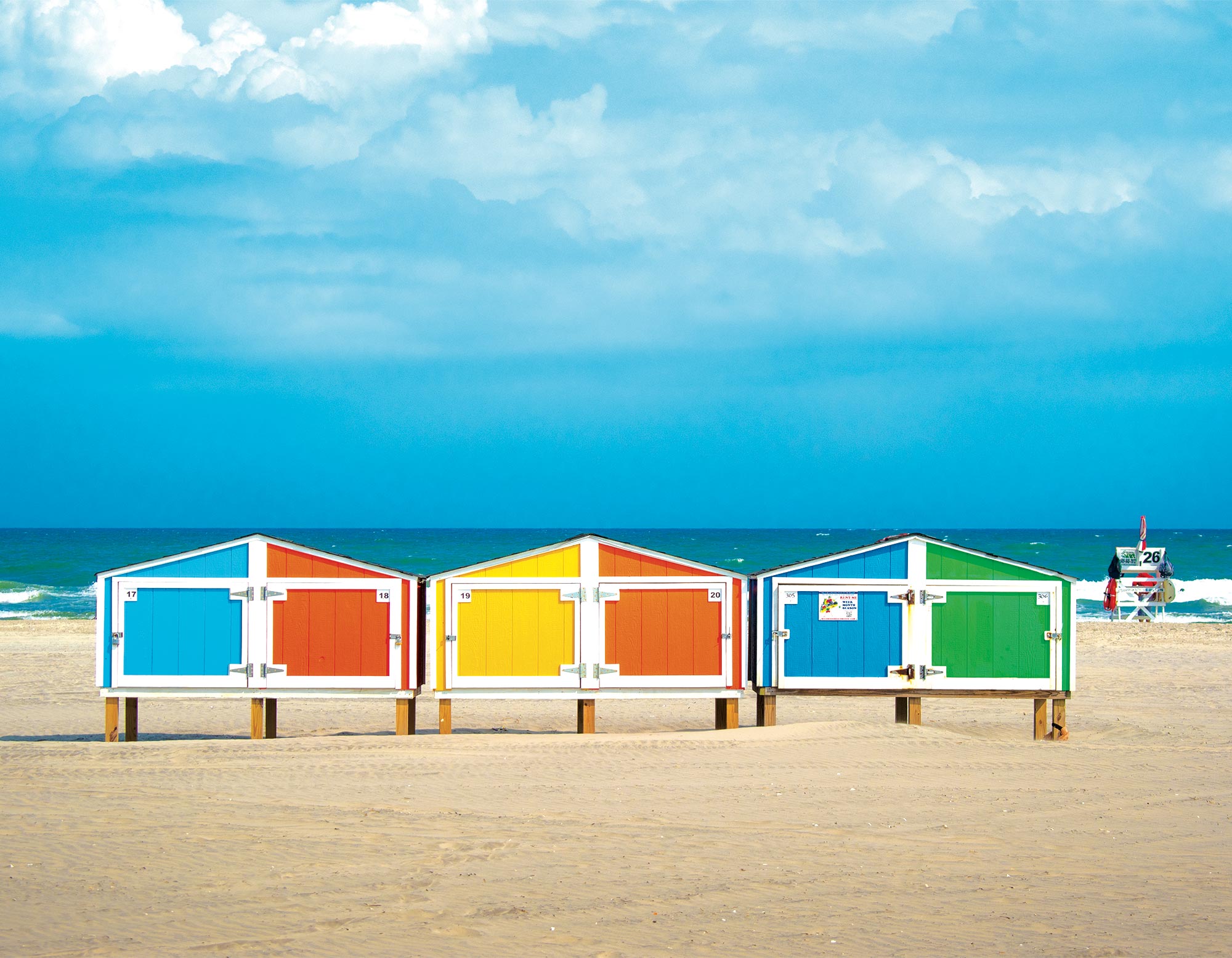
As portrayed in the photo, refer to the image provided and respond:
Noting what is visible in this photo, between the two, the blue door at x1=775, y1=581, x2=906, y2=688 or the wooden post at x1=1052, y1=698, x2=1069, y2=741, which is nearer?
the blue door at x1=775, y1=581, x2=906, y2=688

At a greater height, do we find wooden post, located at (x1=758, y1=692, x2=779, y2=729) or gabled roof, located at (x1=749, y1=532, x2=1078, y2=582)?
gabled roof, located at (x1=749, y1=532, x2=1078, y2=582)

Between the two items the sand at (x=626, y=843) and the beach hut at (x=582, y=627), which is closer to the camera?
the sand at (x=626, y=843)

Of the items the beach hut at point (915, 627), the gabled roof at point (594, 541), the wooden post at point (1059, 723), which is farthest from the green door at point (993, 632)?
the gabled roof at point (594, 541)

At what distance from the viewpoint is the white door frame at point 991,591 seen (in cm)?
1216

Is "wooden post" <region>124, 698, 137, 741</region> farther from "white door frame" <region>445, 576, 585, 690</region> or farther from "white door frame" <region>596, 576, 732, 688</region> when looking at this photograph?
"white door frame" <region>596, 576, 732, 688</region>

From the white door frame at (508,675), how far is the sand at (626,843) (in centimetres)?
58

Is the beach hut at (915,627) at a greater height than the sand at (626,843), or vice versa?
the beach hut at (915,627)

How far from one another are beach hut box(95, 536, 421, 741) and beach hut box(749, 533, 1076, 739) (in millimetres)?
3612

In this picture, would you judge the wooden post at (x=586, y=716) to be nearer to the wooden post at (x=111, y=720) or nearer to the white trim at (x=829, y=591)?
the white trim at (x=829, y=591)

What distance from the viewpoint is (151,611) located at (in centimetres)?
1211

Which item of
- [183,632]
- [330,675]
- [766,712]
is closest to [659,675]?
[766,712]

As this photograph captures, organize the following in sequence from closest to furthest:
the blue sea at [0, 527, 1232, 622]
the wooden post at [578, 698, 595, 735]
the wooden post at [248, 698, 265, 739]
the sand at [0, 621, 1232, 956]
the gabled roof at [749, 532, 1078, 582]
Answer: the sand at [0, 621, 1232, 956]
the gabled roof at [749, 532, 1078, 582]
the wooden post at [248, 698, 265, 739]
the wooden post at [578, 698, 595, 735]
the blue sea at [0, 527, 1232, 622]

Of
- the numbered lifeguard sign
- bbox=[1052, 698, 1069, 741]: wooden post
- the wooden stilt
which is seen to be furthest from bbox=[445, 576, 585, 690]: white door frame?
bbox=[1052, 698, 1069, 741]: wooden post

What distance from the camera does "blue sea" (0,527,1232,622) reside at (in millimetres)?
43188
